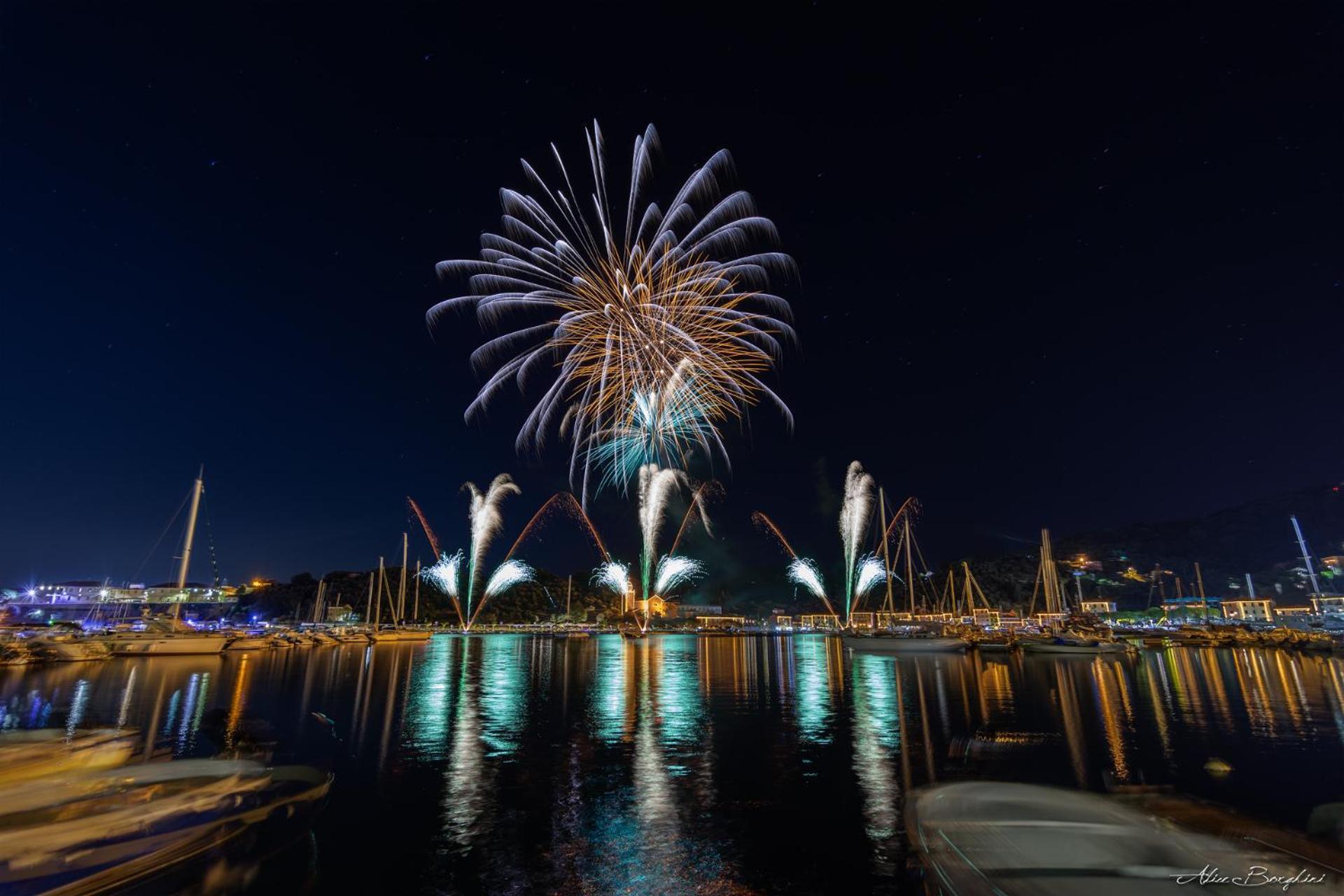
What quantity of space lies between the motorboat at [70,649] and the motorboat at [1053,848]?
70.5 m

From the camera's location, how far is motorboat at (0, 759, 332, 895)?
30.0 feet

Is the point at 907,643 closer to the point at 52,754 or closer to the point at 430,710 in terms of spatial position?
the point at 430,710

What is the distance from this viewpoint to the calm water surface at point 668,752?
34.9 feet

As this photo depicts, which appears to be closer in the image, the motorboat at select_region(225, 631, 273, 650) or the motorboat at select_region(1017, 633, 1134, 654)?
the motorboat at select_region(225, 631, 273, 650)

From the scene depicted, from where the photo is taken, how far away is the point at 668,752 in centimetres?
1916

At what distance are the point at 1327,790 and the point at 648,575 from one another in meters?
55.8

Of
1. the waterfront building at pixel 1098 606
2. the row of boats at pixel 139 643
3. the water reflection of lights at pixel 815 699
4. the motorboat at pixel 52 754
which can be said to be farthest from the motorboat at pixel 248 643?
the waterfront building at pixel 1098 606

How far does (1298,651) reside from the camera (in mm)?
80500

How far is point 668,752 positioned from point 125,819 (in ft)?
41.9

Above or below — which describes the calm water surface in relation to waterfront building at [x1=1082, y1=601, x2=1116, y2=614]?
below

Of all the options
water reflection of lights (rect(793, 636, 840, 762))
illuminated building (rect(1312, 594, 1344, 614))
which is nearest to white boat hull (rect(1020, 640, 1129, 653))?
water reflection of lights (rect(793, 636, 840, 762))

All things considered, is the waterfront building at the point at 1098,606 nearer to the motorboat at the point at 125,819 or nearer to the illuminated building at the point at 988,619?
the illuminated building at the point at 988,619

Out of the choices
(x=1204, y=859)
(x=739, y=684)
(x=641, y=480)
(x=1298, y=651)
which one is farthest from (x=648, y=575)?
(x=1298, y=651)

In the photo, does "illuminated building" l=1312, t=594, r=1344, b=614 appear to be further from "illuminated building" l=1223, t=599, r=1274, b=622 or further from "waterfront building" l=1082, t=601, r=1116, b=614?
"waterfront building" l=1082, t=601, r=1116, b=614
